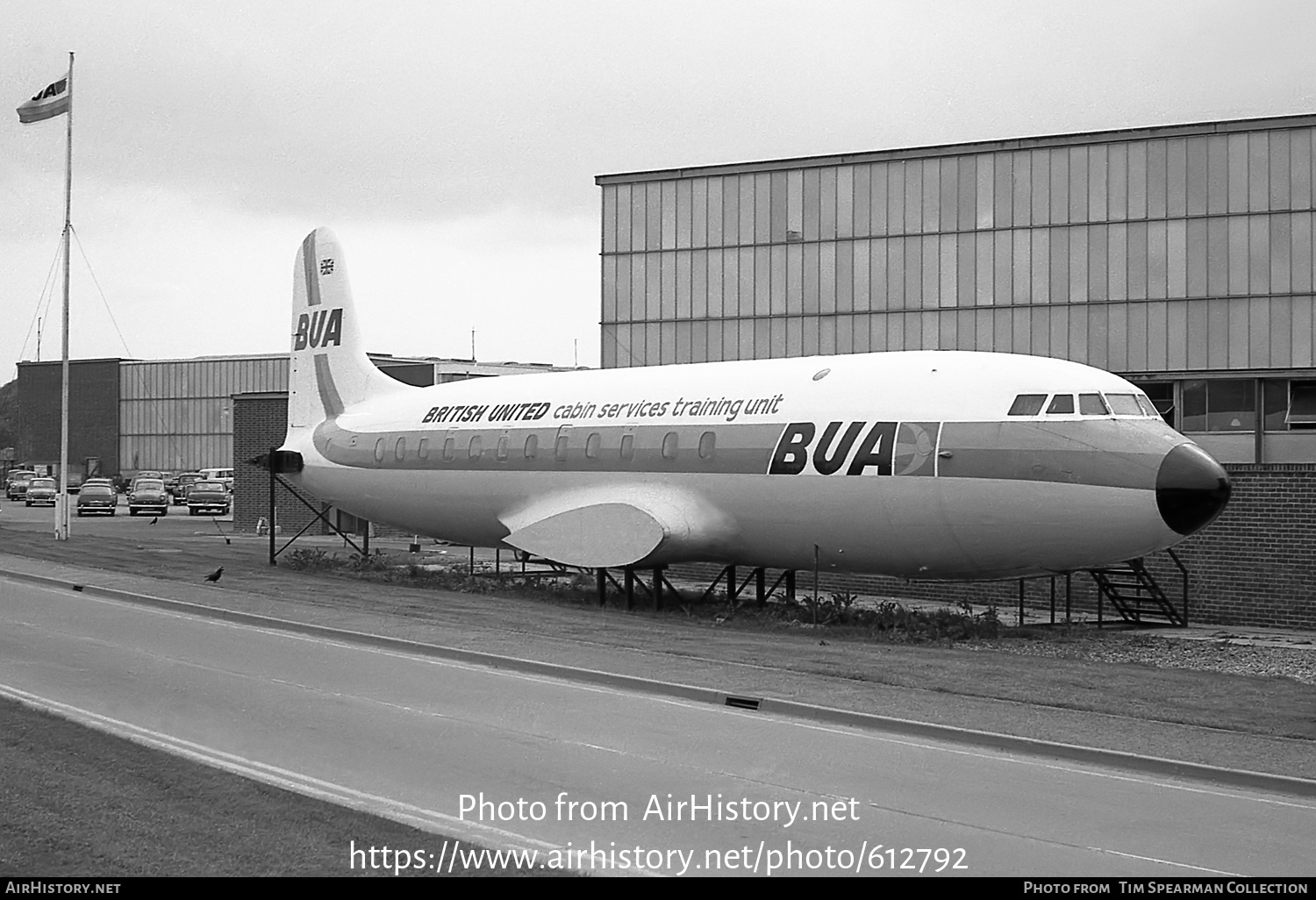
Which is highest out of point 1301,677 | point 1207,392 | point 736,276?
point 736,276

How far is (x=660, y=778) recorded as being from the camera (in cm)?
1157

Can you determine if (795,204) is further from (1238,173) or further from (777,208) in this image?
(1238,173)

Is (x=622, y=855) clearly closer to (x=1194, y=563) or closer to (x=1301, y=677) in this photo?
A: (x=1301, y=677)

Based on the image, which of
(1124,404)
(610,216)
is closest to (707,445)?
(1124,404)

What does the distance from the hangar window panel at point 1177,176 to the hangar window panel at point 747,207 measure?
48.9 feet

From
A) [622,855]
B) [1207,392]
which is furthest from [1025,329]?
[622,855]

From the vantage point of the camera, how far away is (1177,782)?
38.6 ft

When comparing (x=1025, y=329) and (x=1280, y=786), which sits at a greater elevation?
(x=1025, y=329)

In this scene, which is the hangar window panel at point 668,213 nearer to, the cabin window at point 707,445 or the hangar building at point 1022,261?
the hangar building at point 1022,261

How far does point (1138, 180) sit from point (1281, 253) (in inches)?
207

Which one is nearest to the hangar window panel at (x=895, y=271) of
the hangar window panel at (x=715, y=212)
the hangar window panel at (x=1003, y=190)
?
the hangar window panel at (x=1003, y=190)

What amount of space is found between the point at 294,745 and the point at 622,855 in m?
4.73

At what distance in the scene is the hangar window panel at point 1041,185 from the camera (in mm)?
52281

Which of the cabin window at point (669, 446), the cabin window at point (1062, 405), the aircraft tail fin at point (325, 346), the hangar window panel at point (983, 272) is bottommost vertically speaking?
the cabin window at point (669, 446)
